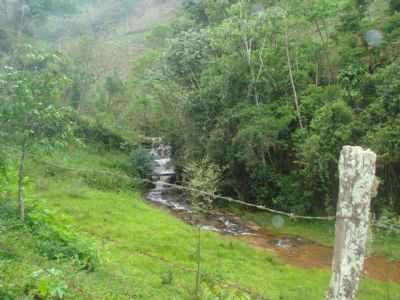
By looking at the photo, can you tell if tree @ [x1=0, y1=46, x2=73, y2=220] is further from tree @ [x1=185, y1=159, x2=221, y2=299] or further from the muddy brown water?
the muddy brown water

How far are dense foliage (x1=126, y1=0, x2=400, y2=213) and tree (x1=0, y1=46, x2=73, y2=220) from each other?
37.3 feet

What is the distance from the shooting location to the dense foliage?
1770 cm

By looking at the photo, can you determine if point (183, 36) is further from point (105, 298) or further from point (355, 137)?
point (105, 298)

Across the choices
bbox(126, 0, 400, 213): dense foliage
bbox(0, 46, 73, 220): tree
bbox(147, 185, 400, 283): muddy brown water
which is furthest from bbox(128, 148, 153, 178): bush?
bbox(0, 46, 73, 220): tree

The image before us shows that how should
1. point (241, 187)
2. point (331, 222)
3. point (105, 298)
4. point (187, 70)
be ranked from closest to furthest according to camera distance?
point (105, 298) < point (331, 222) < point (241, 187) < point (187, 70)

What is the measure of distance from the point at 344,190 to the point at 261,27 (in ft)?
60.5

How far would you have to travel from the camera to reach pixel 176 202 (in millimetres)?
23297

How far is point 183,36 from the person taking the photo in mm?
25672

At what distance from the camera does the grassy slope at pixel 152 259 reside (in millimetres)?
8359

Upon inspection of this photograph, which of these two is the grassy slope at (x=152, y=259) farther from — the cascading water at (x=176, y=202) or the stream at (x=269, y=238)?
the cascading water at (x=176, y=202)

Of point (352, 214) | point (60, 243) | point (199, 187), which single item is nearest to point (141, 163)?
point (199, 187)

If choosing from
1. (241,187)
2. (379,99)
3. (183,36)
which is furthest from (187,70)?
(379,99)

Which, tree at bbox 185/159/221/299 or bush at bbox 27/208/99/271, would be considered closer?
bush at bbox 27/208/99/271

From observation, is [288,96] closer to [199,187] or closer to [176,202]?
[176,202]
